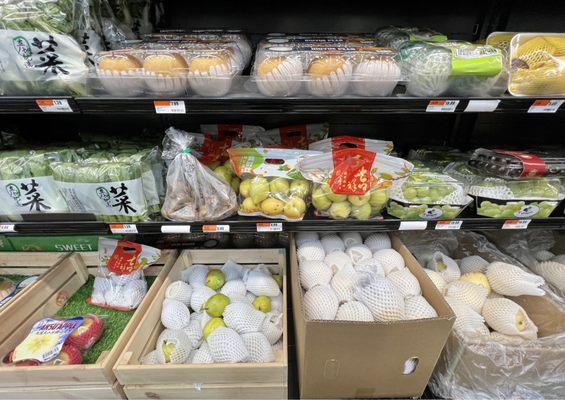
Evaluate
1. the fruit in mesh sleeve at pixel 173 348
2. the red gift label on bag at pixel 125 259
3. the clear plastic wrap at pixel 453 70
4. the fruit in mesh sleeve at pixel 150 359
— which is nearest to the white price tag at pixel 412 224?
the clear plastic wrap at pixel 453 70

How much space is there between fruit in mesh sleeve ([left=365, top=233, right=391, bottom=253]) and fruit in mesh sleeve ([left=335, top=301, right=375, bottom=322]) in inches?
13.5

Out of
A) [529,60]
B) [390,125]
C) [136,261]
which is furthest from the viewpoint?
[390,125]

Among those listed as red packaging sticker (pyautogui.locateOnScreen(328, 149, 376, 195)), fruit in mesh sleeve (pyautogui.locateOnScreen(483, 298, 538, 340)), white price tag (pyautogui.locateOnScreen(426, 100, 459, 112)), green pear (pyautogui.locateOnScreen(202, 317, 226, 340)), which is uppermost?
white price tag (pyautogui.locateOnScreen(426, 100, 459, 112))

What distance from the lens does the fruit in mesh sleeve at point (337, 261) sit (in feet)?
3.94

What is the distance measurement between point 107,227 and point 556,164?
5.23 feet

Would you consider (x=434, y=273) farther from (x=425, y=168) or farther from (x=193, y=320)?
(x=193, y=320)

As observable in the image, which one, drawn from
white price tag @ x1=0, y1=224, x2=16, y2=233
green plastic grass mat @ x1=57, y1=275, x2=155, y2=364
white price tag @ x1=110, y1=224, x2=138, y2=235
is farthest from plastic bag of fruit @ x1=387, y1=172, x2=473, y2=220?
white price tag @ x1=0, y1=224, x2=16, y2=233

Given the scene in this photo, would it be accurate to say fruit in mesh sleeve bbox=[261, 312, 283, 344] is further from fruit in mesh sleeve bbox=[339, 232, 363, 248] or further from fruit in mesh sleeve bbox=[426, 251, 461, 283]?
fruit in mesh sleeve bbox=[426, 251, 461, 283]

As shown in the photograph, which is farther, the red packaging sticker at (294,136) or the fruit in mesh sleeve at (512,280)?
the red packaging sticker at (294,136)

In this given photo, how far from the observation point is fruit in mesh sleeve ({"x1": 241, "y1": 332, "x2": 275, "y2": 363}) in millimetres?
1033

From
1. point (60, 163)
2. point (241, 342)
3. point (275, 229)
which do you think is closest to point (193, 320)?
point (241, 342)

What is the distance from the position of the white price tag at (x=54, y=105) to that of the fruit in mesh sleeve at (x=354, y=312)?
104cm

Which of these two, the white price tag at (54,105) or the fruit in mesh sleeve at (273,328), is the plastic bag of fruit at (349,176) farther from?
the white price tag at (54,105)

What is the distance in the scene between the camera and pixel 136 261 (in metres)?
1.35
